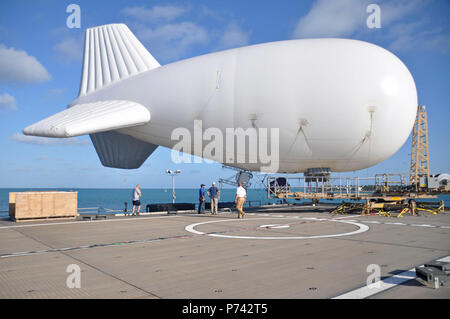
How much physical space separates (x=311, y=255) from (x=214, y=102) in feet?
40.2

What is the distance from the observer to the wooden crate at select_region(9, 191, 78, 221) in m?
15.9

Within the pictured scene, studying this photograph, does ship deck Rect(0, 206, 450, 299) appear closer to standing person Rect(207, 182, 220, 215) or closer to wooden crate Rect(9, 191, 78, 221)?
wooden crate Rect(9, 191, 78, 221)

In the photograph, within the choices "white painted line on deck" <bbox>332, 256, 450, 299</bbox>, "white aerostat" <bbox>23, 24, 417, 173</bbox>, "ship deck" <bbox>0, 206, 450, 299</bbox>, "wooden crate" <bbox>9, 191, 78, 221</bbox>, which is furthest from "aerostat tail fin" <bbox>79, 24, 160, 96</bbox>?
"white painted line on deck" <bbox>332, 256, 450, 299</bbox>

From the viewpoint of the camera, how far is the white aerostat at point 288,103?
16.8 meters

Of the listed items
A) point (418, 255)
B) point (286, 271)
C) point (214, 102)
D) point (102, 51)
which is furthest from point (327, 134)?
point (102, 51)

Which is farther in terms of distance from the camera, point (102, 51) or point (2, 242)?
point (102, 51)

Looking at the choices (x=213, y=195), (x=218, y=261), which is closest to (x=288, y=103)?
(x=213, y=195)

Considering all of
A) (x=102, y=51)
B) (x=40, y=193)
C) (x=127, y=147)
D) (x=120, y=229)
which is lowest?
(x=120, y=229)

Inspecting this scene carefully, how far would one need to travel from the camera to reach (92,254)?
7.96 m

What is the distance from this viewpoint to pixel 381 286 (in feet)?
16.8

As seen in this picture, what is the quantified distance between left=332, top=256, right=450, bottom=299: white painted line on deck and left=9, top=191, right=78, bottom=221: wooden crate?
50.4ft
